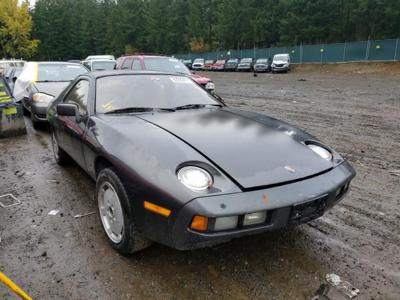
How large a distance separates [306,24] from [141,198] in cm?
5008

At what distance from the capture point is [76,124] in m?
3.74

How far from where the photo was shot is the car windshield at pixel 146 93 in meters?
3.63

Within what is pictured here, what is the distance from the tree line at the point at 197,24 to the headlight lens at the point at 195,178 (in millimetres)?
44726

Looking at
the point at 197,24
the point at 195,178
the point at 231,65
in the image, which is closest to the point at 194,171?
the point at 195,178

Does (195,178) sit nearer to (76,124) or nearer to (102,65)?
(76,124)

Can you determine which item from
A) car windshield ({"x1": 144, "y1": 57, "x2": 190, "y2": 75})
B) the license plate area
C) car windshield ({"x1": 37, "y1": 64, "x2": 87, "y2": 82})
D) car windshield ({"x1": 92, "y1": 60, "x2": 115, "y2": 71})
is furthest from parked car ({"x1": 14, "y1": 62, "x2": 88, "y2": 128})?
the license plate area

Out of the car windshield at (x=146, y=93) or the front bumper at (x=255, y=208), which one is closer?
the front bumper at (x=255, y=208)

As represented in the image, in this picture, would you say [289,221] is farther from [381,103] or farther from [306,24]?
[306,24]

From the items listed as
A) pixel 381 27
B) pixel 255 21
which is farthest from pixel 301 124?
pixel 255 21

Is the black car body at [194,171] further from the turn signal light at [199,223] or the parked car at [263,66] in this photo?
the parked car at [263,66]

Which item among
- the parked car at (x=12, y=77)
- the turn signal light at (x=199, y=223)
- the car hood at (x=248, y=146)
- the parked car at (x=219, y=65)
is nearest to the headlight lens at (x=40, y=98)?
the parked car at (x=12, y=77)

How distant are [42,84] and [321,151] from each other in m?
6.94

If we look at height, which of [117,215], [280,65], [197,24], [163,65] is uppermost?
[197,24]

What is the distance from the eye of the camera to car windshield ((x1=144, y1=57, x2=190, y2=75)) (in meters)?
10.2
